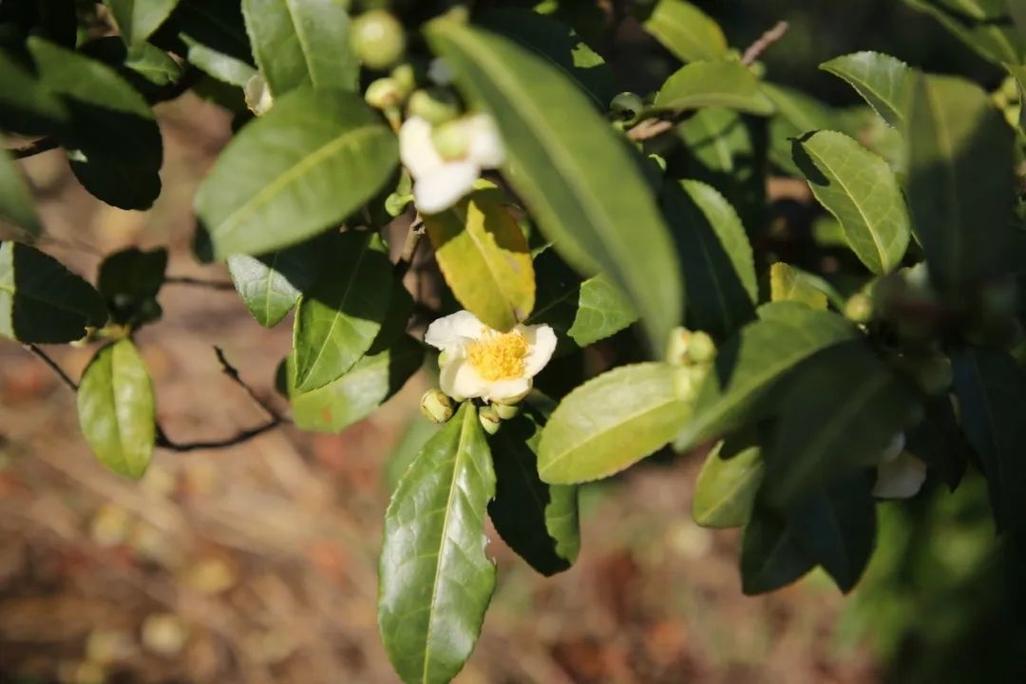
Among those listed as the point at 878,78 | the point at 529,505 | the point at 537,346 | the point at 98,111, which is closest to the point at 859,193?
the point at 878,78

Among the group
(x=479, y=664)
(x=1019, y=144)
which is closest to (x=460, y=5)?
(x=1019, y=144)

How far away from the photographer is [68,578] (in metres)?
2.63

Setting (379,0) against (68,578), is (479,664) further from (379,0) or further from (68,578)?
(379,0)

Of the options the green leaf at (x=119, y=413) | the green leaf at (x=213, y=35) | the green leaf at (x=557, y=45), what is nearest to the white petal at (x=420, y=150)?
the green leaf at (x=557, y=45)

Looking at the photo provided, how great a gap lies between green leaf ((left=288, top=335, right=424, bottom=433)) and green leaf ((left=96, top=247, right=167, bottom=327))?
22cm

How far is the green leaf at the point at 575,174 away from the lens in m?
0.50

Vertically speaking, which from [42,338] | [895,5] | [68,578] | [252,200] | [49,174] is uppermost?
[252,200]

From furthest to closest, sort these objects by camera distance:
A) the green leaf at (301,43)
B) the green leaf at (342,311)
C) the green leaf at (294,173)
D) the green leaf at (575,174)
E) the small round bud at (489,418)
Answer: the small round bud at (489,418) → the green leaf at (342,311) → the green leaf at (301,43) → the green leaf at (294,173) → the green leaf at (575,174)

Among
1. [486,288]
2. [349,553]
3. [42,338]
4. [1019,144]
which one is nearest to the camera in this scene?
[486,288]

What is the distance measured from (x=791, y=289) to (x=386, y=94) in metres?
0.43

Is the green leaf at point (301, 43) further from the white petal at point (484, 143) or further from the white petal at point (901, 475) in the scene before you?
the white petal at point (901, 475)

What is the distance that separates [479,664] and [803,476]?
2070mm

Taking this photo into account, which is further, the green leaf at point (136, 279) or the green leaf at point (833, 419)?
the green leaf at point (136, 279)

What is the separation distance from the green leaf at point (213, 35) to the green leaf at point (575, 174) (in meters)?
0.36
